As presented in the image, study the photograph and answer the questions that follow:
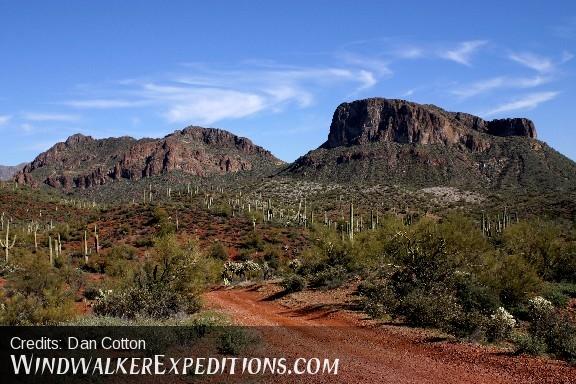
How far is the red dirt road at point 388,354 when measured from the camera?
33.3 ft

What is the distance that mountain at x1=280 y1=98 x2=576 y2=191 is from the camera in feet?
310

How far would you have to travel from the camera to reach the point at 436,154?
106m

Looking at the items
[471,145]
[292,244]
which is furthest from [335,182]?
[292,244]

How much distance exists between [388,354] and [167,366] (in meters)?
5.18

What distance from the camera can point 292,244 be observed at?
153 ft

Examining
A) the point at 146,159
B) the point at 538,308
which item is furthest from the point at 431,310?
the point at 146,159

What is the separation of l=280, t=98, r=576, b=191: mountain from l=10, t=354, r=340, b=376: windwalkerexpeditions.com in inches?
3184

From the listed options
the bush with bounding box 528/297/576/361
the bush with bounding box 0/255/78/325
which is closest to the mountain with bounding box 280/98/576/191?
the bush with bounding box 528/297/576/361

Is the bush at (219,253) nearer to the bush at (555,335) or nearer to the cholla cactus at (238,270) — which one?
the cholla cactus at (238,270)

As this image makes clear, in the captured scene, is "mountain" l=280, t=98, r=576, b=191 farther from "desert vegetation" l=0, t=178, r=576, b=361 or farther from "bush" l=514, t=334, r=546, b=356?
"bush" l=514, t=334, r=546, b=356

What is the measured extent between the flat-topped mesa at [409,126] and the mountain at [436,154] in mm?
227

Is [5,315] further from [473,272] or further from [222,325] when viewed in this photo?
[473,272]

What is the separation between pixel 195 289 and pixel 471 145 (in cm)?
10876

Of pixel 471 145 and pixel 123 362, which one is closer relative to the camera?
pixel 123 362
